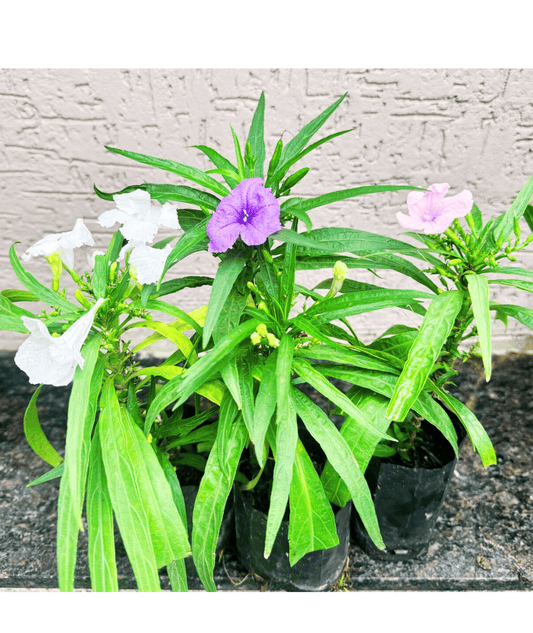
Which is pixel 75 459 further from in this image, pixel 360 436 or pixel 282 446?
pixel 360 436

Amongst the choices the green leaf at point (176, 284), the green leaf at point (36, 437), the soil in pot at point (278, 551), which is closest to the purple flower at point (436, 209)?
the green leaf at point (176, 284)

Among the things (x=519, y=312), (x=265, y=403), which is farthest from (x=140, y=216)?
(x=519, y=312)

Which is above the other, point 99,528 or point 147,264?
point 147,264

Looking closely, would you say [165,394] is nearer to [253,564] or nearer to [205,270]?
[253,564]

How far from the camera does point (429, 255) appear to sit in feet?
3.79

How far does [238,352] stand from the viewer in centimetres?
101

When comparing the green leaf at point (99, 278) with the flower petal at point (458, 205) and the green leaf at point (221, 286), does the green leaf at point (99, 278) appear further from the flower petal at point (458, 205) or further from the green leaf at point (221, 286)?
the flower petal at point (458, 205)

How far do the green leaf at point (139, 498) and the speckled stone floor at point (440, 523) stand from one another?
18.3 inches

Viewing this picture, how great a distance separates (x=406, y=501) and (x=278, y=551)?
35 centimetres

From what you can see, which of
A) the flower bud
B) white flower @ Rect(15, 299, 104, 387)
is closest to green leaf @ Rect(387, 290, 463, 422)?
the flower bud

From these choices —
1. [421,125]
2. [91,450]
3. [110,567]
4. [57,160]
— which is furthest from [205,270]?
[110,567]

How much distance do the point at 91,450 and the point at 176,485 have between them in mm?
215

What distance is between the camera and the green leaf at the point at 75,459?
0.86 metres

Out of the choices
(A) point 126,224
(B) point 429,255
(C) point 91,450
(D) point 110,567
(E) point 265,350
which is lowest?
(D) point 110,567
